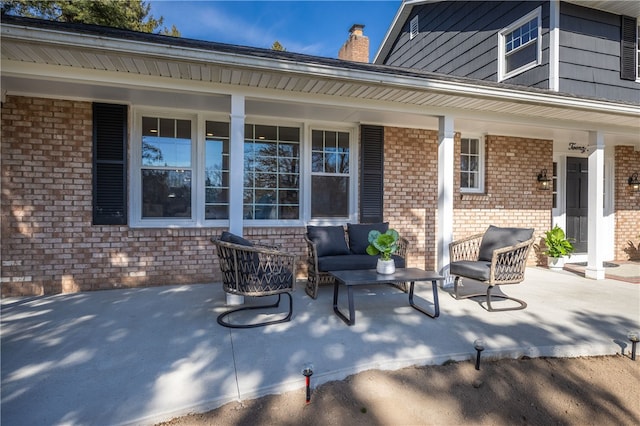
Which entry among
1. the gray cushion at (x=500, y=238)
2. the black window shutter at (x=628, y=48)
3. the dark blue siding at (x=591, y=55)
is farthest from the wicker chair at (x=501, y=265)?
the black window shutter at (x=628, y=48)

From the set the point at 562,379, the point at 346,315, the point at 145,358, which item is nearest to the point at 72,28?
the point at 145,358

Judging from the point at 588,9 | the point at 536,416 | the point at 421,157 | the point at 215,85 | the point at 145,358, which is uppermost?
the point at 588,9

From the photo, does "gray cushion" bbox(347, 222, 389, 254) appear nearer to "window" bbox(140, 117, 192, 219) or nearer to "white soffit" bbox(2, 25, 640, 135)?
"white soffit" bbox(2, 25, 640, 135)

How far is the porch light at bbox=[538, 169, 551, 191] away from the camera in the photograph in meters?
6.66

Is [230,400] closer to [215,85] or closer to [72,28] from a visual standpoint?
[215,85]

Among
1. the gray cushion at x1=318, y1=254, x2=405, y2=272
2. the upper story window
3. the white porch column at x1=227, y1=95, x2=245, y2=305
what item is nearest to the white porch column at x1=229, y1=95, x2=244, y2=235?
the white porch column at x1=227, y1=95, x2=245, y2=305

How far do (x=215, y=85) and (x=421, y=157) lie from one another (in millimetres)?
3644

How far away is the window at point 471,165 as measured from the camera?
6.46 meters

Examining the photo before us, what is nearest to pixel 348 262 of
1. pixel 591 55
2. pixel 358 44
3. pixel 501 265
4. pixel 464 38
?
pixel 501 265

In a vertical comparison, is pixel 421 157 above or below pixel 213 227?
above

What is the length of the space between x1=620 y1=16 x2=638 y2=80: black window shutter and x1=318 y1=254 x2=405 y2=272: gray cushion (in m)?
5.94

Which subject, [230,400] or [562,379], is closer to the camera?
[230,400]

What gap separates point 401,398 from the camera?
2266 mm

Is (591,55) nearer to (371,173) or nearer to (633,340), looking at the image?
(371,173)
